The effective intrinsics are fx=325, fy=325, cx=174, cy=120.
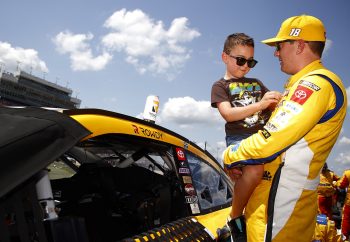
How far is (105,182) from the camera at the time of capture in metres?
2.39

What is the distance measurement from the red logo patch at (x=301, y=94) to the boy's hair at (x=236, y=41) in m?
0.88

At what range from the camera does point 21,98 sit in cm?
8338

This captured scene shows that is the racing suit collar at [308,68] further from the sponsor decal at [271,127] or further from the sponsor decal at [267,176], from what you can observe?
the sponsor decal at [267,176]

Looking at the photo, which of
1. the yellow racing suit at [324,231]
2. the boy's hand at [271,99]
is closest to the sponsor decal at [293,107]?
the boy's hand at [271,99]

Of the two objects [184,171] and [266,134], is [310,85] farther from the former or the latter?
[184,171]

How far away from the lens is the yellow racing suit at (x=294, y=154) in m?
1.58

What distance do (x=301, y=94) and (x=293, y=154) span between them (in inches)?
12.0

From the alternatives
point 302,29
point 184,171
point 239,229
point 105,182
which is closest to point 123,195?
point 105,182

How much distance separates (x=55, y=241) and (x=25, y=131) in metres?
0.45

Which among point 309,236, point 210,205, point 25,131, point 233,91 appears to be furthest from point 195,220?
point 25,131

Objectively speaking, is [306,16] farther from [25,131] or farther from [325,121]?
[25,131]

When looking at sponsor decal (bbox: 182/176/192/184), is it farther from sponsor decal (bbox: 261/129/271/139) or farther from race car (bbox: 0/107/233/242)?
sponsor decal (bbox: 261/129/271/139)

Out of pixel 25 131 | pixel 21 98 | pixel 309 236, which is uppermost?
pixel 21 98

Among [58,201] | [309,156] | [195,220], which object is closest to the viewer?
[309,156]
